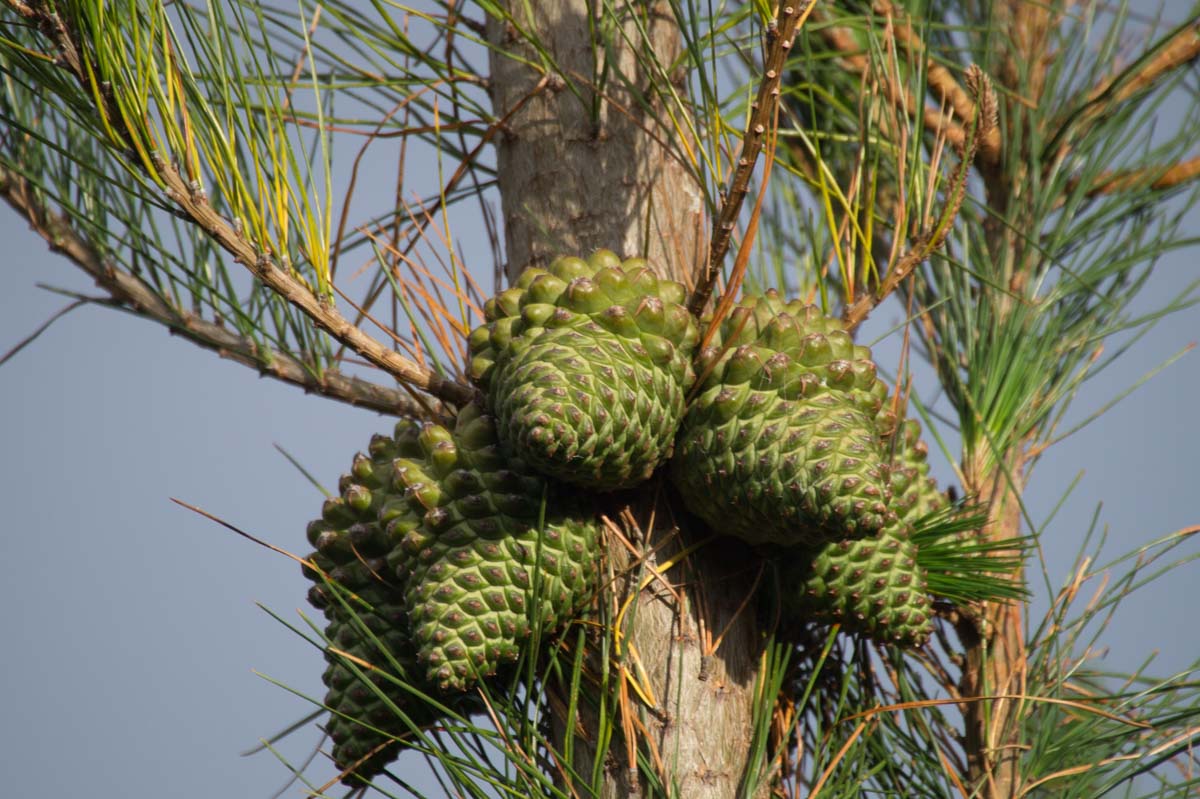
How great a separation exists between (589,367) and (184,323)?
21.9 inches

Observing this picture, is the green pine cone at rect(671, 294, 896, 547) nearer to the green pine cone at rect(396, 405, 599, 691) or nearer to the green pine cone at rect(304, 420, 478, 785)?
the green pine cone at rect(396, 405, 599, 691)

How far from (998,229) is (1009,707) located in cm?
61

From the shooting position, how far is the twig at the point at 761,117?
2.77 feet

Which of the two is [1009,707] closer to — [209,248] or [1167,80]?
[1167,80]

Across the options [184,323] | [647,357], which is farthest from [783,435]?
[184,323]

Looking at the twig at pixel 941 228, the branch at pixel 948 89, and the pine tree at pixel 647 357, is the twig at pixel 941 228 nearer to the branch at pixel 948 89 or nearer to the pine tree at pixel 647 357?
the pine tree at pixel 647 357

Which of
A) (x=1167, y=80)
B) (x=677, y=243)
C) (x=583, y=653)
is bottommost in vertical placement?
(x=583, y=653)

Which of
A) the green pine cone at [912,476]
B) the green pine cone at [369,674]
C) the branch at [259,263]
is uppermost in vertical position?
the green pine cone at [912,476]

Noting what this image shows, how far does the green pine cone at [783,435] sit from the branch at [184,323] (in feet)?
1.20

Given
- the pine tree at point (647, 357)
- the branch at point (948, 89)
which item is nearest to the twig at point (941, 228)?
the pine tree at point (647, 357)

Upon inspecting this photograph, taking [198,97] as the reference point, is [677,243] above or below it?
above

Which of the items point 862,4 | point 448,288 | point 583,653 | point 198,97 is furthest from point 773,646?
point 862,4

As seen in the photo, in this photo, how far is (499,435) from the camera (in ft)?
3.15

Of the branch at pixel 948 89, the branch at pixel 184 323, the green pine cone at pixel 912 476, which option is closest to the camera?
the green pine cone at pixel 912 476
